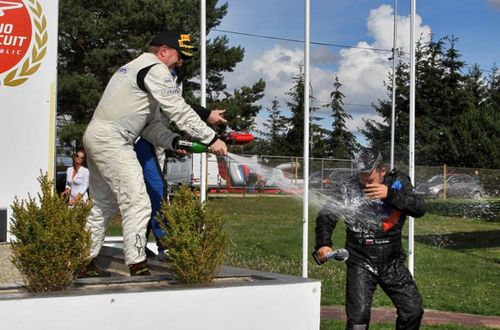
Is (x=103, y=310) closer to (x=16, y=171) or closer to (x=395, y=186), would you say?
(x=395, y=186)

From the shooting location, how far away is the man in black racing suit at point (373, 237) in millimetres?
5121

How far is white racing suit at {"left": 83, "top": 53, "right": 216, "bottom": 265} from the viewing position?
4.46 meters

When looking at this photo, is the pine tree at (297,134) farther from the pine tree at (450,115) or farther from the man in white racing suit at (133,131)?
the man in white racing suit at (133,131)

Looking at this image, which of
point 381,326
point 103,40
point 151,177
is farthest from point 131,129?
point 103,40

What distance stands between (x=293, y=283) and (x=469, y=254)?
41.6 ft

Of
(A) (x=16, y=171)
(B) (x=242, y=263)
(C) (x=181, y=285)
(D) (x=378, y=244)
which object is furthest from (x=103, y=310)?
(B) (x=242, y=263)

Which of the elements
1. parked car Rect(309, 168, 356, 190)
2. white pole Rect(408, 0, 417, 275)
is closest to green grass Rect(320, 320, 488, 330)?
white pole Rect(408, 0, 417, 275)

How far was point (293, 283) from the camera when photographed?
415cm

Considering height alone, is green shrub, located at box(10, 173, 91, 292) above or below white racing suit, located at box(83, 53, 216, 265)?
below

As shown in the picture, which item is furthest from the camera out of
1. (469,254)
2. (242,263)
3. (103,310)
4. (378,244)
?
(469,254)

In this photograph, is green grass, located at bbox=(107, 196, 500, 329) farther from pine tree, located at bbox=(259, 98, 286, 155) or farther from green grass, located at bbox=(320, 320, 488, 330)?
pine tree, located at bbox=(259, 98, 286, 155)

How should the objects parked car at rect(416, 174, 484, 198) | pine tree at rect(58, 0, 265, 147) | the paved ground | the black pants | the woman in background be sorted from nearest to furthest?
the black pants < the paved ground < the woman in background < pine tree at rect(58, 0, 265, 147) < parked car at rect(416, 174, 484, 198)

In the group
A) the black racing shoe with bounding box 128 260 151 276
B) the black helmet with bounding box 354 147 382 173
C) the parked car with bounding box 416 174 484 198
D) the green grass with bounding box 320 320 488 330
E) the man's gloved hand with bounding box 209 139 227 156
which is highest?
the man's gloved hand with bounding box 209 139 227 156

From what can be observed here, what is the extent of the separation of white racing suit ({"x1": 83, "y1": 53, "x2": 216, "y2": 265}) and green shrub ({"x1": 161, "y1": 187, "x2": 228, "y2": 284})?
1.33 ft
